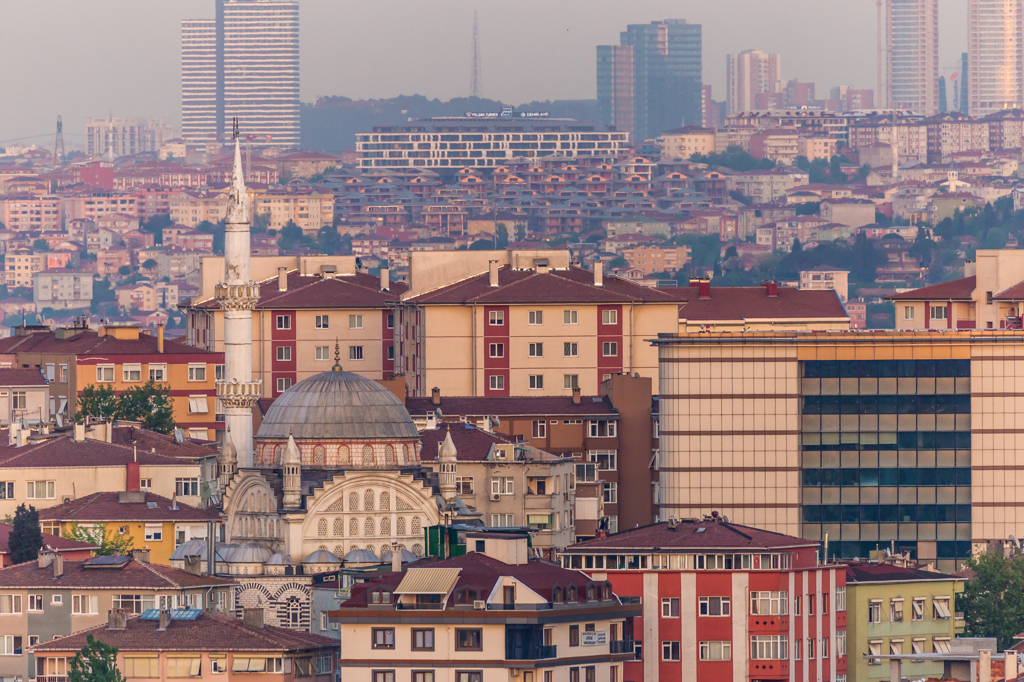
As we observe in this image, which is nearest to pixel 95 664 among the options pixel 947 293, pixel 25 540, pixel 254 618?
pixel 254 618

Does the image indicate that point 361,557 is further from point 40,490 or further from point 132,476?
point 132,476

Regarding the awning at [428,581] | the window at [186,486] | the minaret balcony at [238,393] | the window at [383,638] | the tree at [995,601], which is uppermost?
the minaret balcony at [238,393]

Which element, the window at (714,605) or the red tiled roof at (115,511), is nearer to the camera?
the window at (714,605)

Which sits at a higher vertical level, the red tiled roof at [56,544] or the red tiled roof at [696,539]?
the red tiled roof at [696,539]

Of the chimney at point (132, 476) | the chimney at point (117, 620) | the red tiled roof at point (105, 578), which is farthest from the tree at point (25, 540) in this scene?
the chimney at point (132, 476)

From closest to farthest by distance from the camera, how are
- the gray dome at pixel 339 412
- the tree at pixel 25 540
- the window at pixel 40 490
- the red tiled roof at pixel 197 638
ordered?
the red tiled roof at pixel 197 638 → the tree at pixel 25 540 → the gray dome at pixel 339 412 → the window at pixel 40 490

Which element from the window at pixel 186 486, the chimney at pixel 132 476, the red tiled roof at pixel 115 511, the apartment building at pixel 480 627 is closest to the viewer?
the apartment building at pixel 480 627

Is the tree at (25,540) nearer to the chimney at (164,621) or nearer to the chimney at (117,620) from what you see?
the chimney at (117,620)
